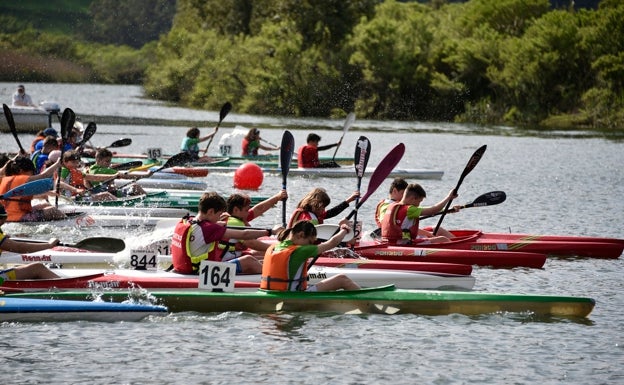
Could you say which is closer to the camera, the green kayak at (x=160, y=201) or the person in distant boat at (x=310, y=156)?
the green kayak at (x=160, y=201)

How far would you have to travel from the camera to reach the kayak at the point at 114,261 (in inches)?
561

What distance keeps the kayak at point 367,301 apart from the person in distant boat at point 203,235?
0.46m

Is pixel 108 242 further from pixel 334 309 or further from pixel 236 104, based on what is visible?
pixel 236 104

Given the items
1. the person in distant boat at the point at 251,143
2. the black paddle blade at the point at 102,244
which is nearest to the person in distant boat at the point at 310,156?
the person in distant boat at the point at 251,143

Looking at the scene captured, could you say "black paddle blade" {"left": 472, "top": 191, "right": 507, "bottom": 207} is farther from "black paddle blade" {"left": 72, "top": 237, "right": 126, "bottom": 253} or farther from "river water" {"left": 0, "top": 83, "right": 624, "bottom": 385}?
"black paddle blade" {"left": 72, "top": 237, "right": 126, "bottom": 253}

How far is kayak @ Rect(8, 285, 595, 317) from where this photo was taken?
12.4 metres

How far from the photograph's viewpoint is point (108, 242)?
14164 mm

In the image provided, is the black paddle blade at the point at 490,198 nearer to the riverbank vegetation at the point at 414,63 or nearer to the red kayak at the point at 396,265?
the red kayak at the point at 396,265

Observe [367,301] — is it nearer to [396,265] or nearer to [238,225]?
[238,225]

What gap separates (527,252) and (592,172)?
16.4 meters

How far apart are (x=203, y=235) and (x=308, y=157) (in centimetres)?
1566

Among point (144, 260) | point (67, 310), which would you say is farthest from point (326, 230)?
point (67, 310)

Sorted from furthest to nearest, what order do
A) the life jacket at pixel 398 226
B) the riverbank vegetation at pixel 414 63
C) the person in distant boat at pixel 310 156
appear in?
1. the riverbank vegetation at pixel 414 63
2. the person in distant boat at pixel 310 156
3. the life jacket at pixel 398 226

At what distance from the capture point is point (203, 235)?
12703 mm
